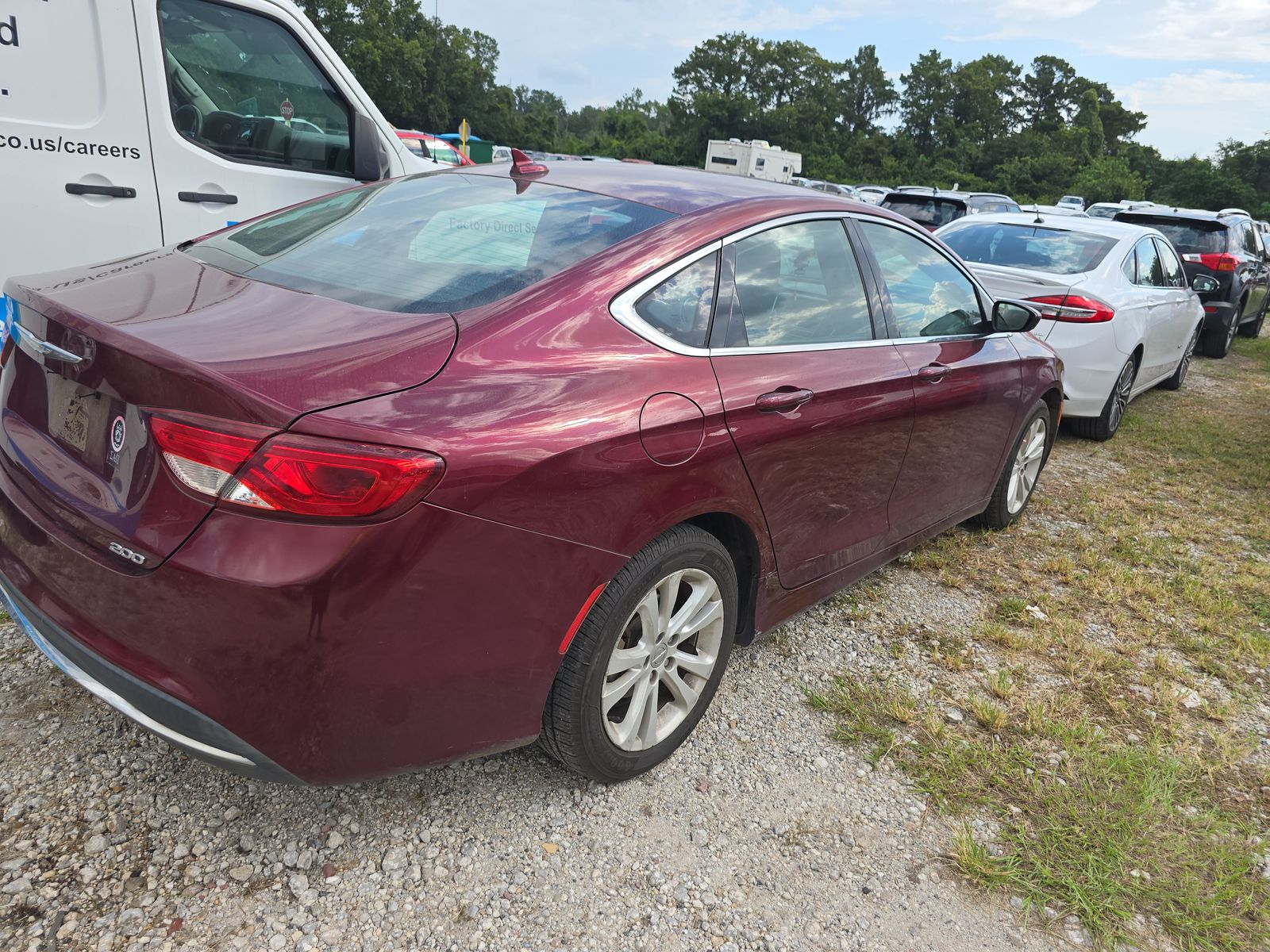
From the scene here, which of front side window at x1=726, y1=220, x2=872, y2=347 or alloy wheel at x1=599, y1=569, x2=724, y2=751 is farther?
front side window at x1=726, y1=220, x2=872, y2=347

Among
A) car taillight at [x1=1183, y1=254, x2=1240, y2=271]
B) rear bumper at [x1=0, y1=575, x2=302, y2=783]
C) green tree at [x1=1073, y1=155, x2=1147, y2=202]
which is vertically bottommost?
rear bumper at [x1=0, y1=575, x2=302, y2=783]

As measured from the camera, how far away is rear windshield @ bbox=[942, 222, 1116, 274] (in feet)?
20.9

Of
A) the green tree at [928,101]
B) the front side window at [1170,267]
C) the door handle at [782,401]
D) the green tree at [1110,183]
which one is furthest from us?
the green tree at [928,101]

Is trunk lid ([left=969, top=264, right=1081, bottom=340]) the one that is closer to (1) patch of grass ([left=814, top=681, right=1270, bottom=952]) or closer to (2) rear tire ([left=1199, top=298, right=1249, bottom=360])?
(1) patch of grass ([left=814, top=681, right=1270, bottom=952])

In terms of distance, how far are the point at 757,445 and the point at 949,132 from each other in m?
89.1

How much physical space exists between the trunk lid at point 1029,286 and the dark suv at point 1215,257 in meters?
5.87

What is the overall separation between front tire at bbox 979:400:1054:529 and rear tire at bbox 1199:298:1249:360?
28.3 feet

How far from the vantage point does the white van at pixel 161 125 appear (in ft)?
11.6

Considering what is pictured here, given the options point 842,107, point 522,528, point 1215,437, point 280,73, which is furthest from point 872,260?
point 842,107

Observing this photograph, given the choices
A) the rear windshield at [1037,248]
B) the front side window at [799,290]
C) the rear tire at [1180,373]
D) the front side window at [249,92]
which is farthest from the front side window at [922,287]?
the rear tire at [1180,373]

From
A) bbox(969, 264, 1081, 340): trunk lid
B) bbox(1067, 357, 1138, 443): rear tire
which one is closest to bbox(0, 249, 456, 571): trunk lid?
bbox(969, 264, 1081, 340): trunk lid

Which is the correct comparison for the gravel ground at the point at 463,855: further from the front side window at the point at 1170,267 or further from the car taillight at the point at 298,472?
the front side window at the point at 1170,267

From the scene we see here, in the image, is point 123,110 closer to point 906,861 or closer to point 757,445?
point 757,445

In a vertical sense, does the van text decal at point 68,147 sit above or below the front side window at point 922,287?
above
